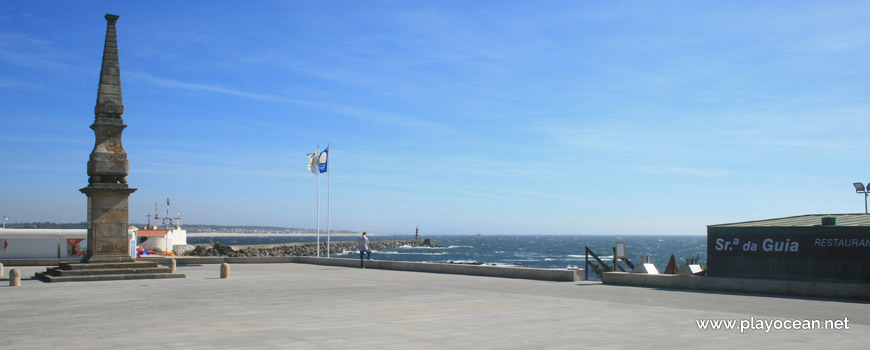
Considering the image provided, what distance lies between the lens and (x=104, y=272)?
23.6 meters

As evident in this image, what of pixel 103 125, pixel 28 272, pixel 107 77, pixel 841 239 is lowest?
pixel 28 272

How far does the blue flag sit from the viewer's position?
3600 cm

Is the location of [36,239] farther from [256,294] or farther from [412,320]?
[412,320]

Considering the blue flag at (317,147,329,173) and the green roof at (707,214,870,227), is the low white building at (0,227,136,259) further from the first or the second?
the green roof at (707,214,870,227)

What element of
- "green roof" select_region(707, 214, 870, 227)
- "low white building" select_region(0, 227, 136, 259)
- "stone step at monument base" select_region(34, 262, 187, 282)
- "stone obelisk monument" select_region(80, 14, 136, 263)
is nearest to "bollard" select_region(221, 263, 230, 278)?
"stone step at monument base" select_region(34, 262, 187, 282)

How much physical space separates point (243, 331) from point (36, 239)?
3094 cm

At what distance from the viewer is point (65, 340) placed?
1037 cm

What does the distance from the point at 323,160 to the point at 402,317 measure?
24.0 m

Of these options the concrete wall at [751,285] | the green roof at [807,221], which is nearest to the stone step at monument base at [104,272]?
the concrete wall at [751,285]

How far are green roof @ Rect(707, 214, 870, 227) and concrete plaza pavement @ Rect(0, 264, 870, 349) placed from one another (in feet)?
9.54

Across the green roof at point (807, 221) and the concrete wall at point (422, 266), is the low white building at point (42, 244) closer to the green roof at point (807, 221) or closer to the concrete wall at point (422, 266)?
the concrete wall at point (422, 266)

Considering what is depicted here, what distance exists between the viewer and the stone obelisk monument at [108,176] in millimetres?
24359

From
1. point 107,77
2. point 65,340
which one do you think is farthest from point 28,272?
point 65,340

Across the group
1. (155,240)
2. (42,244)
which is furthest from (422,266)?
(155,240)
